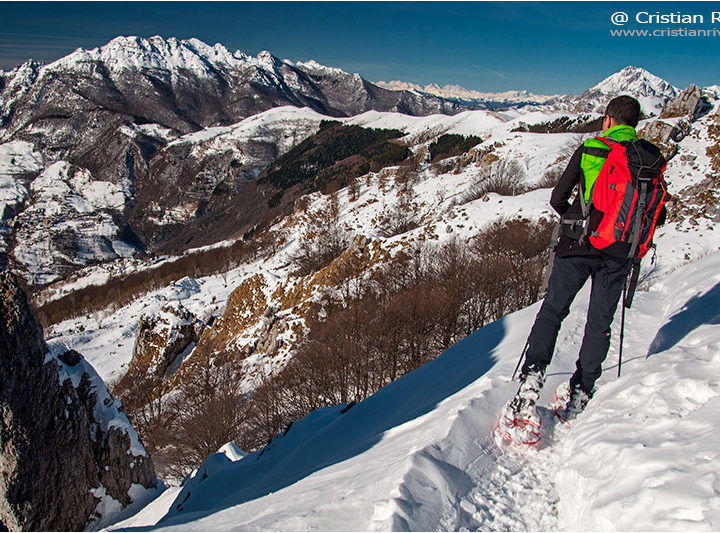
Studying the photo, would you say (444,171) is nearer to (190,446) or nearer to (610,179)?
(190,446)

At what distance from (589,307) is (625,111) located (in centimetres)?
187

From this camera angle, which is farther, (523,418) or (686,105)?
(686,105)

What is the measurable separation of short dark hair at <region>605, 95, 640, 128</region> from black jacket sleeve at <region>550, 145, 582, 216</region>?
0.38 m

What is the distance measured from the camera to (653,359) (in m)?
4.47

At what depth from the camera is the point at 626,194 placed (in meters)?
3.54

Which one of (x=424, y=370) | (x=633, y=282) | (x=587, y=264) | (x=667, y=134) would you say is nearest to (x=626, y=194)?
(x=587, y=264)

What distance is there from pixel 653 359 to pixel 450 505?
10.3ft

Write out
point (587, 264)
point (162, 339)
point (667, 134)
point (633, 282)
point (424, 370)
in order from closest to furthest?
point (587, 264), point (633, 282), point (424, 370), point (667, 134), point (162, 339)

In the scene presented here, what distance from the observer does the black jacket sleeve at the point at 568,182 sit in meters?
3.67

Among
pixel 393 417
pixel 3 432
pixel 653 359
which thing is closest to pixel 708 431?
pixel 653 359

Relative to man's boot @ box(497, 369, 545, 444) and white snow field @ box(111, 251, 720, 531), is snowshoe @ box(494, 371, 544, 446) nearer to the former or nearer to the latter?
man's boot @ box(497, 369, 545, 444)

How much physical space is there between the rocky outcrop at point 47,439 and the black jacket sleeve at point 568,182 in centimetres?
868

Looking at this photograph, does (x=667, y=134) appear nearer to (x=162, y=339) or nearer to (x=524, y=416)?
(x=524, y=416)

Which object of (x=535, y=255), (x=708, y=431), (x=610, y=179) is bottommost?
(x=535, y=255)
